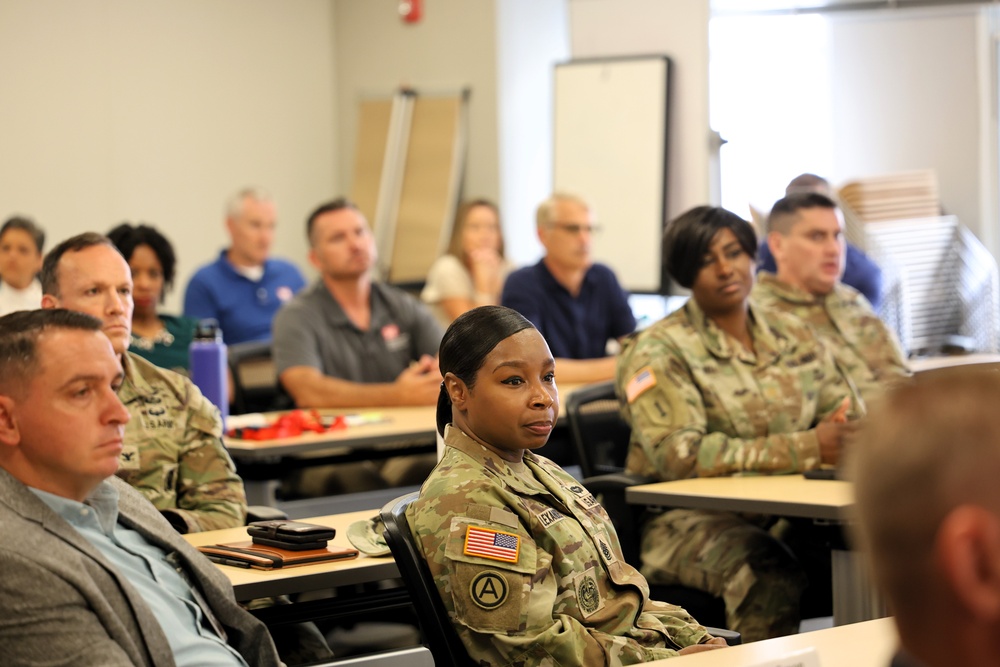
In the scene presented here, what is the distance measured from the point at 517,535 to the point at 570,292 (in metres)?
3.35

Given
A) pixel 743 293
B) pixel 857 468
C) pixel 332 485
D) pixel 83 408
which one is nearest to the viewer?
pixel 857 468

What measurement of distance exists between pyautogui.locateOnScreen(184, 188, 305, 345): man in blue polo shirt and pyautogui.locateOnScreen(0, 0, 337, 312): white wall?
5.20 ft

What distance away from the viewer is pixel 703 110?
23.9 ft

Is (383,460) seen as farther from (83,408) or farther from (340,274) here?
(83,408)

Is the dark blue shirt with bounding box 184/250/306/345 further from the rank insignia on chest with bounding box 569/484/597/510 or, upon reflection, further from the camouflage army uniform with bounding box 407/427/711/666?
the camouflage army uniform with bounding box 407/427/711/666

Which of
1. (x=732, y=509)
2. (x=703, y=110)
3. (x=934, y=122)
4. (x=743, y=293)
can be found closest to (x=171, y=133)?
(x=703, y=110)

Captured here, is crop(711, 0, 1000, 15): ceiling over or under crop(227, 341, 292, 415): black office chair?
over

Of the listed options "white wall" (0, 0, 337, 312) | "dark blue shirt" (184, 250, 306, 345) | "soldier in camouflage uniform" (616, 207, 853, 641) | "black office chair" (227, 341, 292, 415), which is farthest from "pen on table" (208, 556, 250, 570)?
"white wall" (0, 0, 337, 312)

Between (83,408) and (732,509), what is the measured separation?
5.37ft

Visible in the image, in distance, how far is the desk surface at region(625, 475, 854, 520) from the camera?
2.92 metres

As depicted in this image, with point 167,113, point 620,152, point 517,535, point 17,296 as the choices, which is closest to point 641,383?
point 517,535

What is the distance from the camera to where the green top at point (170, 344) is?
4555mm

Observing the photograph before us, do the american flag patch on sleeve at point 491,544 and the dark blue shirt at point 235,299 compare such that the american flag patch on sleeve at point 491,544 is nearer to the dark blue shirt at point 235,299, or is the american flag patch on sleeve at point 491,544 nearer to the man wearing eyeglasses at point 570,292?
the man wearing eyeglasses at point 570,292

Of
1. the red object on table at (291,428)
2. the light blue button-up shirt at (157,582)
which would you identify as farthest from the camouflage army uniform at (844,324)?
the light blue button-up shirt at (157,582)
